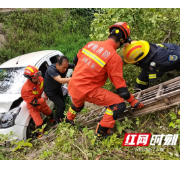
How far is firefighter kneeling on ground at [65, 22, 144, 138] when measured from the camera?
2.43m

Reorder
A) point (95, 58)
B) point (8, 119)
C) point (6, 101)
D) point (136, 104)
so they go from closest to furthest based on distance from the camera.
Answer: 1. point (95, 58)
2. point (136, 104)
3. point (8, 119)
4. point (6, 101)

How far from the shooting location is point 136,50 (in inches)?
120

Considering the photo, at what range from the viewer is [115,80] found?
2.47 metres

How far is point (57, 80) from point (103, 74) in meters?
1.37

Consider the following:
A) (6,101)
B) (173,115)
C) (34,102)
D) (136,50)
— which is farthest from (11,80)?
(173,115)

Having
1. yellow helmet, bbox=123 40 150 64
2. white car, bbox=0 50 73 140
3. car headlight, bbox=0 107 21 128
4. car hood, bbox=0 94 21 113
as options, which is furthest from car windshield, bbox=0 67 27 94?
yellow helmet, bbox=123 40 150 64

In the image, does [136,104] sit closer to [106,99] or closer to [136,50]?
[106,99]

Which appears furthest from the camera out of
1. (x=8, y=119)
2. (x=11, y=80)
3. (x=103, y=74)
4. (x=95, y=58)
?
(x=11, y=80)

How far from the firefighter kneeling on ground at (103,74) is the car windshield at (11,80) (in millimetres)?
1863

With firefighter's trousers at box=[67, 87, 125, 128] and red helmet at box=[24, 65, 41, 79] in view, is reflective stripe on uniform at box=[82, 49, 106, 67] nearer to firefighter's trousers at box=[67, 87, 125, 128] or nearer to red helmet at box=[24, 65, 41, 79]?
firefighter's trousers at box=[67, 87, 125, 128]

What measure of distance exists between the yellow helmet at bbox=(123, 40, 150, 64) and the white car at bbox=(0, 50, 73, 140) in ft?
7.78

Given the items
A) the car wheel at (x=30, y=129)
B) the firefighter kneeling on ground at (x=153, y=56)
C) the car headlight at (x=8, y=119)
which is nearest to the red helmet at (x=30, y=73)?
the car headlight at (x=8, y=119)

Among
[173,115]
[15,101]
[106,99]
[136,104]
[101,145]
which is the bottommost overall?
[101,145]

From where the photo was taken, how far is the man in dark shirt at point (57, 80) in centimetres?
359
